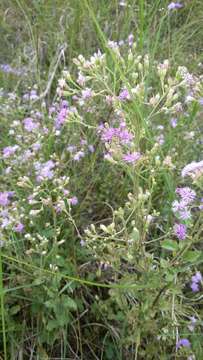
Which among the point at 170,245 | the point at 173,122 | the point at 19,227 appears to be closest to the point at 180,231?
the point at 170,245

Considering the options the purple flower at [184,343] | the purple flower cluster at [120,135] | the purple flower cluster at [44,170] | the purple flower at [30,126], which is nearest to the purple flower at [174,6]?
the purple flower at [30,126]

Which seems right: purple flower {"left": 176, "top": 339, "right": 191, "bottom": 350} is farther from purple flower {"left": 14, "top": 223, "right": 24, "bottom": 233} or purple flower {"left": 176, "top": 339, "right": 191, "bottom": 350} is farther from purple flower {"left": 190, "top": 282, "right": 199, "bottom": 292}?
purple flower {"left": 14, "top": 223, "right": 24, "bottom": 233}

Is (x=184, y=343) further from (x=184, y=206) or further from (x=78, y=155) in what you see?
(x=78, y=155)

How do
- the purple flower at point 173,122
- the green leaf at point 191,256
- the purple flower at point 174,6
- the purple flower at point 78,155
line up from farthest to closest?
the purple flower at point 174,6 < the purple flower at point 173,122 < the purple flower at point 78,155 < the green leaf at point 191,256

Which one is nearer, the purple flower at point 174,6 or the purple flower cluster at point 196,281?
the purple flower cluster at point 196,281

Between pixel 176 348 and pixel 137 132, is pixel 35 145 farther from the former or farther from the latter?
pixel 176 348

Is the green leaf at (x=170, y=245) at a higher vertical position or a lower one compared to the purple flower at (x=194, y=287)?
higher

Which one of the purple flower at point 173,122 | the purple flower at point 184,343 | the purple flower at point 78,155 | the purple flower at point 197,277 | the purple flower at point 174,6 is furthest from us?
the purple flower at point 174,6

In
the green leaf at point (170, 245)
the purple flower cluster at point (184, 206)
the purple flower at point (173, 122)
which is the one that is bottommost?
the green leaf at point (170, 245)

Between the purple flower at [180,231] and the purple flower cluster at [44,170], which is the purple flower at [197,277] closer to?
the purple flower at [180,231]
